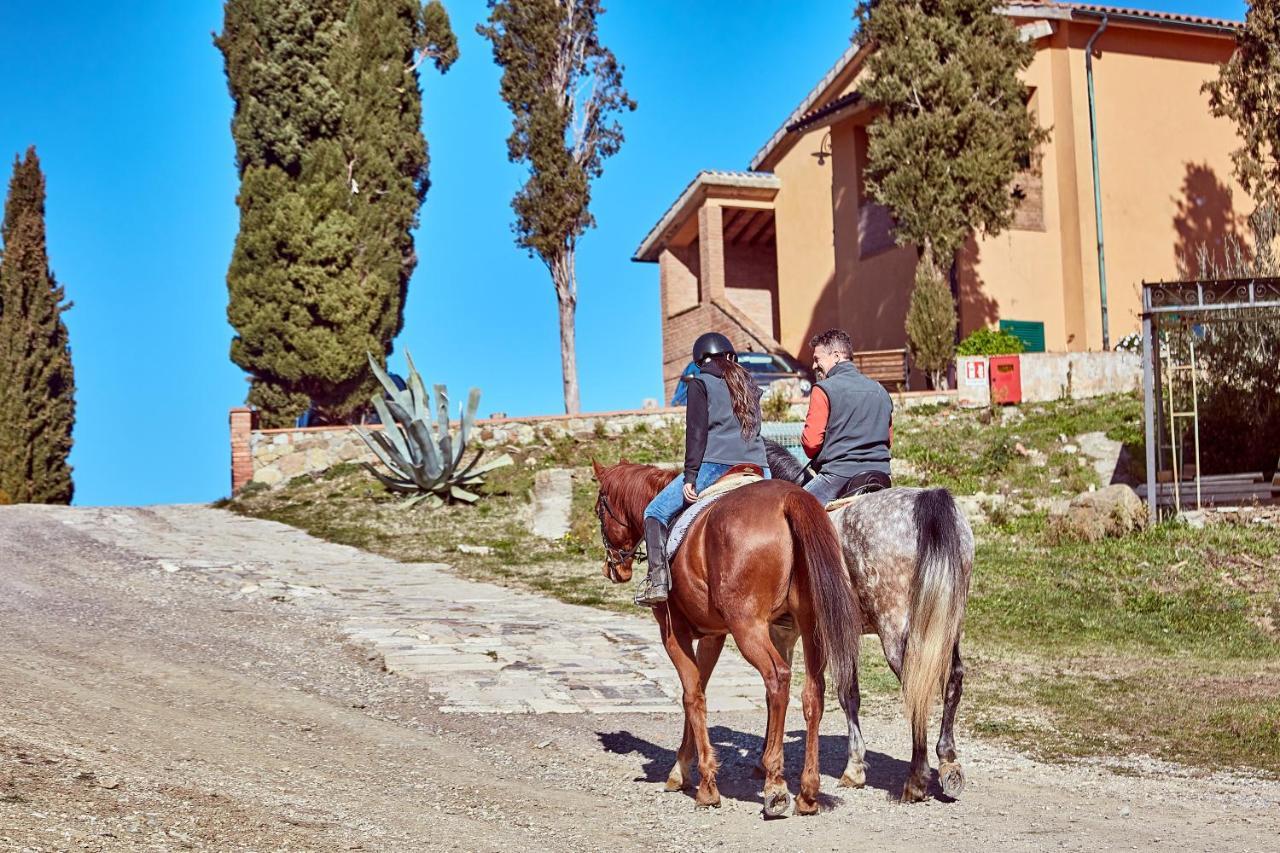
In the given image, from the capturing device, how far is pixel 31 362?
30.8 meters

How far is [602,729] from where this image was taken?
9703 millimetres

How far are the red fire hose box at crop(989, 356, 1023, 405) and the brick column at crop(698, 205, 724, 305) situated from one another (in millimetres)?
12010

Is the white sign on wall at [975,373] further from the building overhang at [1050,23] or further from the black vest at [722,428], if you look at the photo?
the black vest at [722,428]

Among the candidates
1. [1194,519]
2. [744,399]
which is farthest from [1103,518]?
[744,399]

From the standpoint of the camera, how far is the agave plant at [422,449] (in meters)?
22.0

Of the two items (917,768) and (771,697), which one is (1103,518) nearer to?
(917,768)

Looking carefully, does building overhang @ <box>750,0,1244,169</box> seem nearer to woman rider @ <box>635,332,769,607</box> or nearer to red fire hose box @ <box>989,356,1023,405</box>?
red fire hose box @ <box>989,356,1023,405</box>

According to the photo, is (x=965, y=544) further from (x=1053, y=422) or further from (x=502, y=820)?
(x=1053, y=422)

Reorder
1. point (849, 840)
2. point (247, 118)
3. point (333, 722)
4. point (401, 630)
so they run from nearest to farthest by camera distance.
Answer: point (849, 840) → point (333, 722) → point (401, 630) → point (247, 118)

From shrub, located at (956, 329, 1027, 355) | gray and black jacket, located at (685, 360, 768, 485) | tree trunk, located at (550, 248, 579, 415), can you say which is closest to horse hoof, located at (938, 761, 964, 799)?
gray and black jacket, located at (685, 360, 768, 485)

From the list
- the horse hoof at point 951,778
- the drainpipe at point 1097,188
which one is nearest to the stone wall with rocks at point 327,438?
the drainpipe at point 1097,188

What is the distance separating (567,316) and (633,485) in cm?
2536

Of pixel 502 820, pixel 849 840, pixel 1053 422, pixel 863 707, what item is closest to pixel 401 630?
pixel 863 707

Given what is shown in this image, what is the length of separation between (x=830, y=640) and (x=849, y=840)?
0.98 m
